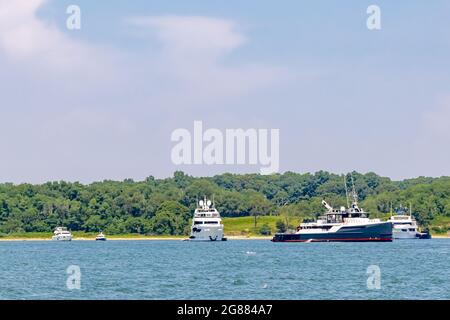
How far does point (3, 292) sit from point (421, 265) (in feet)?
161

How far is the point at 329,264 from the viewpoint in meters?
98.4

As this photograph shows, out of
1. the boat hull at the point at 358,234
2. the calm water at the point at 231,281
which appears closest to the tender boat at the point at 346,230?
the boat hull at the point at 358,234

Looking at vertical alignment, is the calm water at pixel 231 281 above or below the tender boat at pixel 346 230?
below

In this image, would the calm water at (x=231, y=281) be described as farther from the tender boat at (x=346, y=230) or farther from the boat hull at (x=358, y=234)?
the tender boat at (x=346, y=230)

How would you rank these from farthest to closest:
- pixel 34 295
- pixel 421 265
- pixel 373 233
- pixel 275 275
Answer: pixel 373 233, pixel 421 265, pixel 275 275, pixel 34 295

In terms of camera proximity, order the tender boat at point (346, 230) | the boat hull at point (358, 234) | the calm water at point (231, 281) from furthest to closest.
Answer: the tender boat at point (346, 230), the boat hull at point (358, 234), the calm water at point (231, 281)

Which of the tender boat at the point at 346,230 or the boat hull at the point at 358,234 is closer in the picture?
the boat hull at the point at 358,234

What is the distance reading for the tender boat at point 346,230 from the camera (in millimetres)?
186875

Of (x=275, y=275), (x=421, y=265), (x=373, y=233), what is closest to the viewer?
(x=275, y=275)
